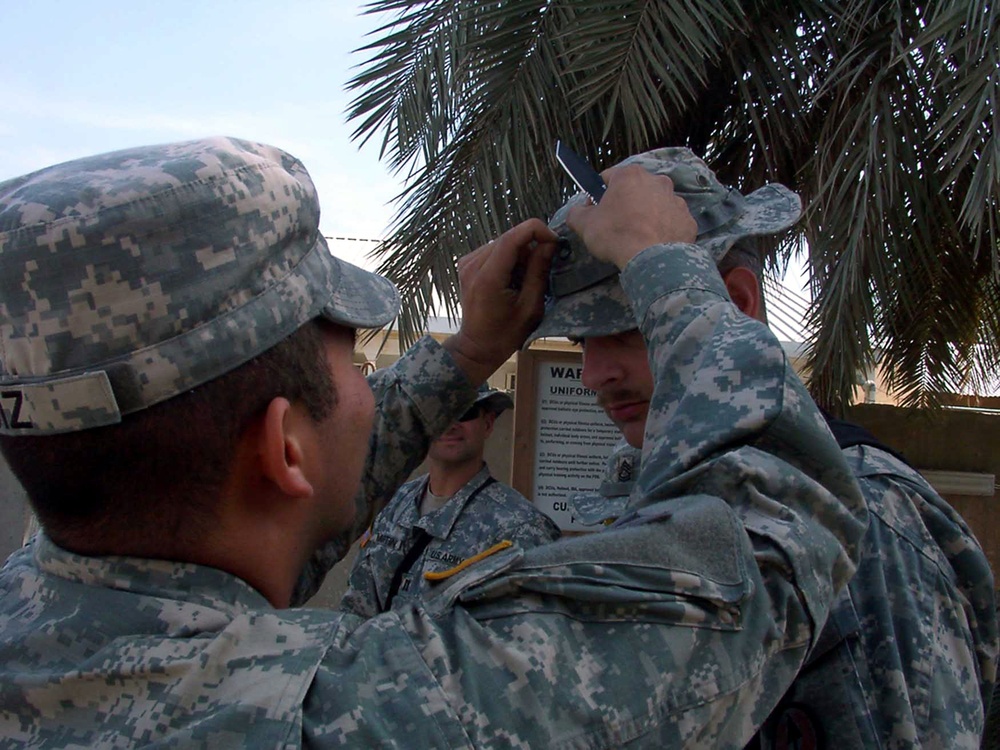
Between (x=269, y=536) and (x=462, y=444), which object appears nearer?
(x=269, y=536)

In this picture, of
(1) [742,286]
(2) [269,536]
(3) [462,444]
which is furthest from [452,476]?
(2) [269,536]

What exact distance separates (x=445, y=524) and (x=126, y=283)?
3.48m

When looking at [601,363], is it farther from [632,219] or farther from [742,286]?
[632,219]

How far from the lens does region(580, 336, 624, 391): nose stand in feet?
7.18

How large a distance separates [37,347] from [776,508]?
0.94 meters

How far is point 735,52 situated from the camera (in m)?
5.27

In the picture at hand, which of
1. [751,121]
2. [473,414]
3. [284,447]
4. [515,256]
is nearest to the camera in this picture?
[284,447]

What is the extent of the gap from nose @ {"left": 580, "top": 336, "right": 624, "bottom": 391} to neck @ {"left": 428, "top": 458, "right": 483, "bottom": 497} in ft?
8.62

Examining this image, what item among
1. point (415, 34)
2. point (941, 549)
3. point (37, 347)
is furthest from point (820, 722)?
point (415, 34)

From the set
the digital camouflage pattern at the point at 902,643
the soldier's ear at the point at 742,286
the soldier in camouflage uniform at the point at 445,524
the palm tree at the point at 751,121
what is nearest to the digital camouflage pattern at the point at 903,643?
the digital camouflage pattern at the point at 902,643

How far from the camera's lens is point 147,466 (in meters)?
1.18

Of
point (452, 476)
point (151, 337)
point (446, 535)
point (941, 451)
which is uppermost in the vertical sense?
point (151, 337)

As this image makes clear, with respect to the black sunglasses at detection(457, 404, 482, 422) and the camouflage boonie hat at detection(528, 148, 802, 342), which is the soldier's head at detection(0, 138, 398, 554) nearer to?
the camouflage boonie hat at detection(528, 148, 802, 342)

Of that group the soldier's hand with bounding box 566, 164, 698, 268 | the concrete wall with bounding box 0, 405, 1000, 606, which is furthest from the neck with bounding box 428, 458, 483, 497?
the soldier's hand with bounding box 566, 164, 698, 268
